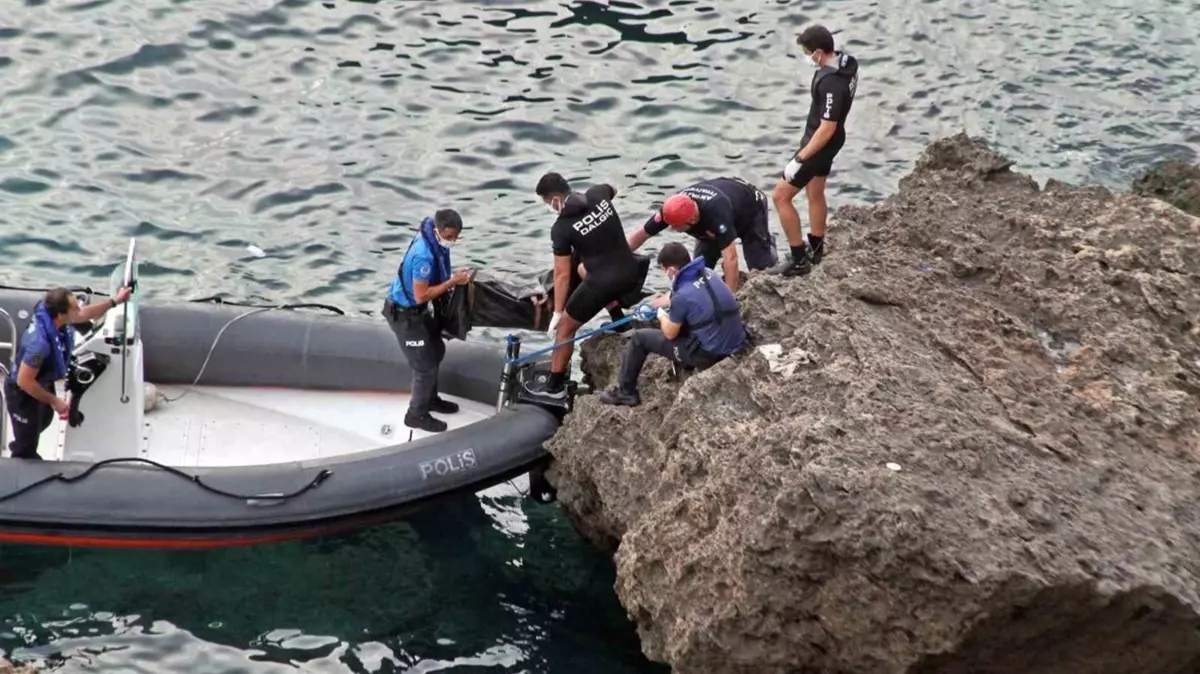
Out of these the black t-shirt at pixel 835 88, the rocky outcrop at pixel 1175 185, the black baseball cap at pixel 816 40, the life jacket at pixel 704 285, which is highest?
the black baseball cap at pixel 816 40

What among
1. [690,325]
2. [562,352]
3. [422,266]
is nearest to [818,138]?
[562,352]

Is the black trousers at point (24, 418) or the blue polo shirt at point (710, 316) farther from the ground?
the blue polo shirt at point (710, 316)

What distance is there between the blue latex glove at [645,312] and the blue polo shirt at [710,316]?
692mm

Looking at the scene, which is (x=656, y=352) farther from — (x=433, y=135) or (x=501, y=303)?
(x=433, y=135)

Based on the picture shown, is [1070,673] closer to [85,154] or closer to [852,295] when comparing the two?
[852,295]

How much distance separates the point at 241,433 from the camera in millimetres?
12047

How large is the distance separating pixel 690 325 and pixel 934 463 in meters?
2.28

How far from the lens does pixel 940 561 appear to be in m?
7.34

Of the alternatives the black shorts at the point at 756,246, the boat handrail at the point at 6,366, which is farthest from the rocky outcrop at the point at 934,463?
the boat handrail at the point at 6,366

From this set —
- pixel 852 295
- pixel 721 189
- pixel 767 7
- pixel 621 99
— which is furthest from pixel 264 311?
pixel 767 7

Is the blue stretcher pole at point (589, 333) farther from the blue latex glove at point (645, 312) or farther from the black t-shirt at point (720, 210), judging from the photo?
the black t-shirt at point (720, 210)

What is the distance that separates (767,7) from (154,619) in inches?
484

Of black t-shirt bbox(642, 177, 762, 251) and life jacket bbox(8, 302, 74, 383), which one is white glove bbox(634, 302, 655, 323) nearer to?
black t-shirt bbox(642, 177, 762, 251)

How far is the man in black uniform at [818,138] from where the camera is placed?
38.1 feet
